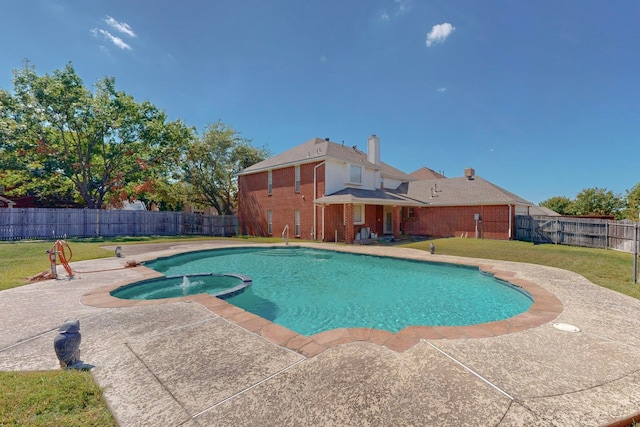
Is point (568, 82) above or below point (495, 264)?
above

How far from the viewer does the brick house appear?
18.4 meters

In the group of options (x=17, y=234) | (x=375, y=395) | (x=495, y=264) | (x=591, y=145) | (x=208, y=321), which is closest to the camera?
(x=375, y=395)

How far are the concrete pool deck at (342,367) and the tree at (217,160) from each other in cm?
2492

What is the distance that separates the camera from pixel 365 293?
749cm

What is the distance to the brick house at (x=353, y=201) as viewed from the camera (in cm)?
1844

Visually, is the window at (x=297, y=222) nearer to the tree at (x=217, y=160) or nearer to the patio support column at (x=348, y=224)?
the patio support column at (x=348, y=224)

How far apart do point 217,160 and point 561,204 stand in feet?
152

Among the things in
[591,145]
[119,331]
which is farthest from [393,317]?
[591,145]

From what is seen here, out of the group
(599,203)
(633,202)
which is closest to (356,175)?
(633,202)

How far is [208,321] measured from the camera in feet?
14.1

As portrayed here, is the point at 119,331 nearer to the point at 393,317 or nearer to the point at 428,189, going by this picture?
the point at 393,317

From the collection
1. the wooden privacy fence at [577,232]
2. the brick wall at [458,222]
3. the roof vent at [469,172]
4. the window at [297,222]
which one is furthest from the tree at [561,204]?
the window at [297,222]

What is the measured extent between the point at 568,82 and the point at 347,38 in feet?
44.7

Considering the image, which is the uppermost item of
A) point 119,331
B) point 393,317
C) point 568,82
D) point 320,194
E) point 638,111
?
point 568,82
